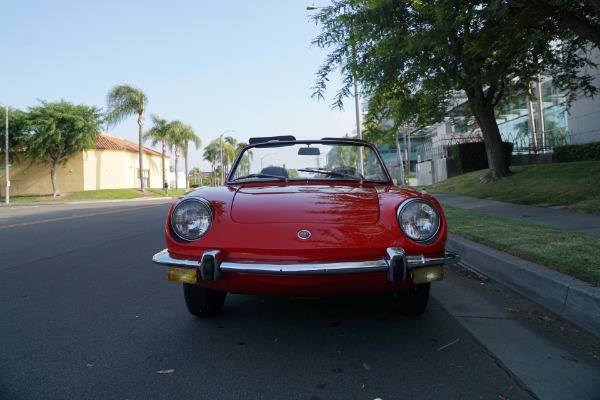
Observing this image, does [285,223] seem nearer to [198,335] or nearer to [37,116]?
[198,335]

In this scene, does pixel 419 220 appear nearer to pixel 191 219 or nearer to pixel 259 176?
pixel 191 219

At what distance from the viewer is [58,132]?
107ft

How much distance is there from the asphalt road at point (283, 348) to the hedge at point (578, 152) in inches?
589

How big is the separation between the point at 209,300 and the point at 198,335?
0.30 meters

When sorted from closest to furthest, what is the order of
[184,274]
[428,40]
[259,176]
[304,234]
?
[304,234] → [184,274] → [259,176] → [428,40]

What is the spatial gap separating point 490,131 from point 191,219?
554 inches

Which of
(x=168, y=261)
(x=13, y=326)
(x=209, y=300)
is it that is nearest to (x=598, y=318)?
(x=209, y=300)

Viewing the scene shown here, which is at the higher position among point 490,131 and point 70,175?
point 70,175

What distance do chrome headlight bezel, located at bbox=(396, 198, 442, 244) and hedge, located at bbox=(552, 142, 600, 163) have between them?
1635cm

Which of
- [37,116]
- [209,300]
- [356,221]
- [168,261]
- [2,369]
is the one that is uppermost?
[37,116]

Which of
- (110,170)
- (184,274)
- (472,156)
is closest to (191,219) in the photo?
(184,274)

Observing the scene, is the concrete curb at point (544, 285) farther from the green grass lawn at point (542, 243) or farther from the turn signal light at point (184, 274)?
the turn signal light at point (184, 274)

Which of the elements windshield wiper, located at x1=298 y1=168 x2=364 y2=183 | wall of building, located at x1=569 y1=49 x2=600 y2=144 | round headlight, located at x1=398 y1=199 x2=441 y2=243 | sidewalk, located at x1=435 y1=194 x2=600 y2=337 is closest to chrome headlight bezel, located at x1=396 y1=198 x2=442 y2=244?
round headlight, located at x1=398 y1=199 x2=441 y2=243

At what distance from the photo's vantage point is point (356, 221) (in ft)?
8.90
